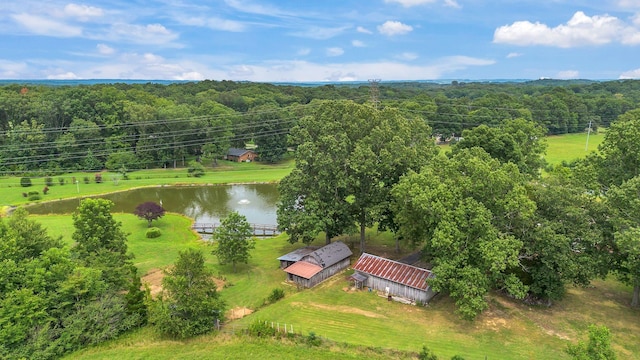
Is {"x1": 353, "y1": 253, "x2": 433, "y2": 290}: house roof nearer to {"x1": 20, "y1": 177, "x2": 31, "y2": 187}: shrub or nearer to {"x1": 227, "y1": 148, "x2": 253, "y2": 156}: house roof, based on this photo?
{"x1": 227, "y1": 148, "x2": 253, "y2": 156}: house roof

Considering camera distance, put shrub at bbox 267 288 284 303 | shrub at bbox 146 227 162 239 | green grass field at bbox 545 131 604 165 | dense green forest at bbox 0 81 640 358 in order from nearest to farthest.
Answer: dense green forest at bbox 0 81 640 358
shrub at bbox 267 288 284 303
shrub at bbox 146 227 162 239
green grass field at bbox 545 131 604 165

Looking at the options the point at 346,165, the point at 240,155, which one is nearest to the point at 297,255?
the point at 346,165

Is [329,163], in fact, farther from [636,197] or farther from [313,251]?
[636,197]

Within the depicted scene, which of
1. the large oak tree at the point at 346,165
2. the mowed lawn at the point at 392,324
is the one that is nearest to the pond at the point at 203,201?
the large oak tree at the point at 346,165

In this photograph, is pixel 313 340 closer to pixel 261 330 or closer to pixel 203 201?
pixel 261 330

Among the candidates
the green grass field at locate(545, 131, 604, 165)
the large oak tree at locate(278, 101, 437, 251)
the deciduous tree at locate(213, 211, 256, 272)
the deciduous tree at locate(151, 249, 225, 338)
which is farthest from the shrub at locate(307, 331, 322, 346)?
the green grass field at locate(545, 131, 604, 165)
